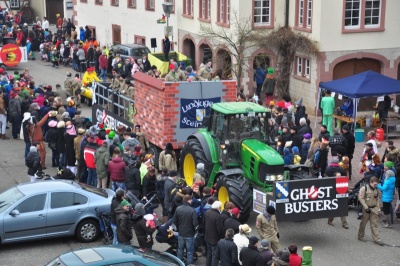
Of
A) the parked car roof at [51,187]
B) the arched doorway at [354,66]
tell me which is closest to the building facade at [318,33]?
the arched doorway at [354,66]

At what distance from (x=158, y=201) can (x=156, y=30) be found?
24570 mm

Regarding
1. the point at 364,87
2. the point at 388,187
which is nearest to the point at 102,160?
the point at 388,187

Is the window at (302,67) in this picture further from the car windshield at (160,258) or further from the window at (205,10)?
the car windshield at (160,258)

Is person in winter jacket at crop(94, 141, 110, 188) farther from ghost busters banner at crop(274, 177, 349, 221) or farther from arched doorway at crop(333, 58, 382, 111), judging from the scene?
arched doorway at crop(333, 58, 382, 111)

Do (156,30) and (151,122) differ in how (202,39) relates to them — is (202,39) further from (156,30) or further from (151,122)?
(151,122)

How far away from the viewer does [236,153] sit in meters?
19.7

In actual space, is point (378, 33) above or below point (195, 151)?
above

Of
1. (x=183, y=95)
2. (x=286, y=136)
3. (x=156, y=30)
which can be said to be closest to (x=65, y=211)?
(x=183, y=95)

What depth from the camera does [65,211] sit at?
17.9 meters

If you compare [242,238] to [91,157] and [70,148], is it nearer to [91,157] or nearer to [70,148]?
[91,157]

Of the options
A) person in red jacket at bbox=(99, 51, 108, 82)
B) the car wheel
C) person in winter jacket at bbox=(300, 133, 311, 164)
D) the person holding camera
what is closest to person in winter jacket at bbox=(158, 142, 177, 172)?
the car wheel

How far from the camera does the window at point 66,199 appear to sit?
58.5ft

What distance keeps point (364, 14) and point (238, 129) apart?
13.1 m

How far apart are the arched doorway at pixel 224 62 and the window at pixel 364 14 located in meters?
5.32
